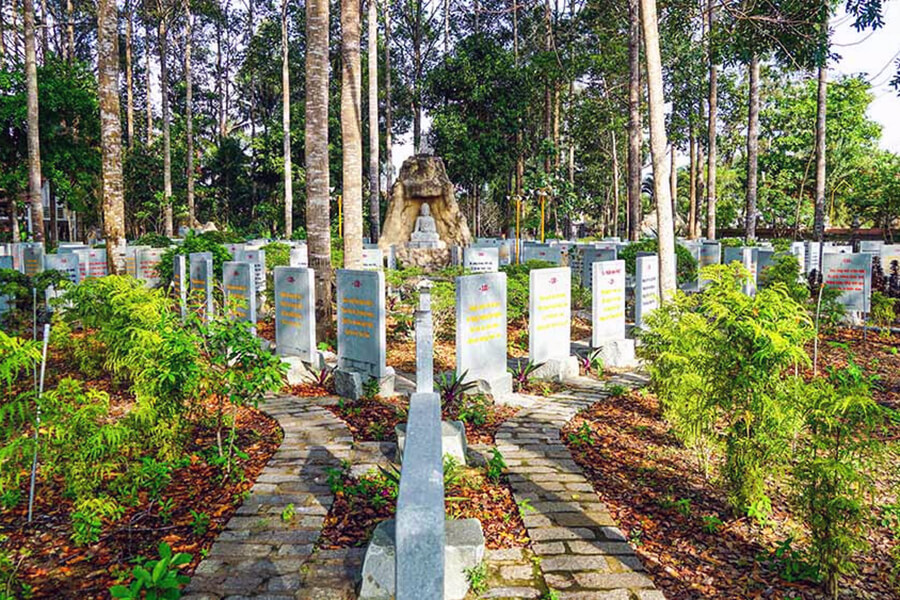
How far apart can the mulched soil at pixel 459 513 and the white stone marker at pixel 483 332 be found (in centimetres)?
236

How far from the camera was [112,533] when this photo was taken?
12.8 ft

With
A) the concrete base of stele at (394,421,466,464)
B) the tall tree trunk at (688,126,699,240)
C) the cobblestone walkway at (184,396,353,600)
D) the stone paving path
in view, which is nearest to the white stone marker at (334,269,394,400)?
the cobblestone walkway at (184,396,353,600)

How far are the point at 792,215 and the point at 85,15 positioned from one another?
1882 inches

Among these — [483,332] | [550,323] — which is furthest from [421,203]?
[483,332]

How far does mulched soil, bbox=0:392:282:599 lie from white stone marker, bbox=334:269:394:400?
88.4 inches

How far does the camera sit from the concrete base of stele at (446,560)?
10.9 feet

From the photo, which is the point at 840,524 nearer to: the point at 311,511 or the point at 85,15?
the point at 311,511

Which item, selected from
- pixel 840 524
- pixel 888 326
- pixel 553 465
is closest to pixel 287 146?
pixel 888 326

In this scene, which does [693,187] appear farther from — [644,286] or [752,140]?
[644,286]

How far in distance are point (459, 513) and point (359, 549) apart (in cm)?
78

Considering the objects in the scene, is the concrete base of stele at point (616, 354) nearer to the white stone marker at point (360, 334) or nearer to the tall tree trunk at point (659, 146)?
the tall tree trunk at point (659, 146)

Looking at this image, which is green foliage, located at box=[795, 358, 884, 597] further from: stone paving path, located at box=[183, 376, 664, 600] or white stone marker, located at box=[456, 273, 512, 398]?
white stone marker, located at box=[456, 273, 512, 398]

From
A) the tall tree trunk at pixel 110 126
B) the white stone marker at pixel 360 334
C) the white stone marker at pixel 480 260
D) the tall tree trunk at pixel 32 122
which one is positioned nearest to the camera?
the white stone marker at pixel 360 334

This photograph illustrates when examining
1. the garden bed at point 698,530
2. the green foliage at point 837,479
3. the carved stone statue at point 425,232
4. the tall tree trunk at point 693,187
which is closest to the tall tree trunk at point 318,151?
the garden bed at point 698,530
